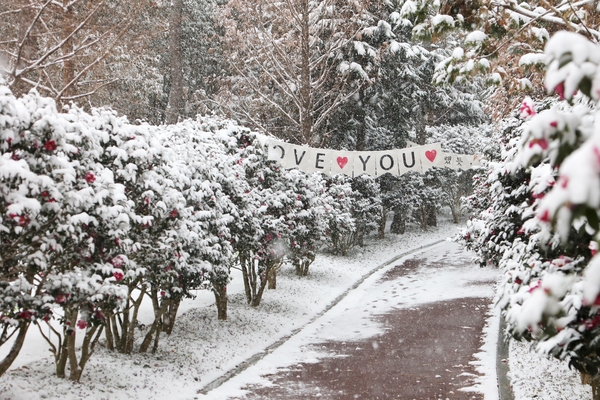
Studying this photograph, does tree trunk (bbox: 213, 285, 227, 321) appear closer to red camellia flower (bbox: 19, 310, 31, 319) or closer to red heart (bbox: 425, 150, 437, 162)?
red camellia flower (bbox: 19, 310, 31, 319)

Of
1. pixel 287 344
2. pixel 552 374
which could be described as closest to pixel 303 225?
pixel 287 344

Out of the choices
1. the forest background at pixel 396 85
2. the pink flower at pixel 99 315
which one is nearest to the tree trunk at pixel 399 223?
the forest background at pixel 396 85

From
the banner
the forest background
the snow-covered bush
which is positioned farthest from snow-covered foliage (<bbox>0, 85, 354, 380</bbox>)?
the snow-covered bush

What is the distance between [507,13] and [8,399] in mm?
6891

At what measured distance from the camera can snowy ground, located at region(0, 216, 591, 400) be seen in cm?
665

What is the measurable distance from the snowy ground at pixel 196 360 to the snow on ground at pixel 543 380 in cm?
1

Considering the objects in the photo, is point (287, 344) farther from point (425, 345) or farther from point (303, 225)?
point (303, 225)

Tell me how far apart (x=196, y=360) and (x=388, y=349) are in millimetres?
3447

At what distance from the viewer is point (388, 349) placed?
10.1 meters

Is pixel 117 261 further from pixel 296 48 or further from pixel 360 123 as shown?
pixel 360 123

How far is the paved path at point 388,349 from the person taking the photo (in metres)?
7.83

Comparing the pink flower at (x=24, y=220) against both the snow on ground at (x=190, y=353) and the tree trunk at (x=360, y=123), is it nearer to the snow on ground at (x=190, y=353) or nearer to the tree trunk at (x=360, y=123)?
the snow on ground at (x=190, y=353)

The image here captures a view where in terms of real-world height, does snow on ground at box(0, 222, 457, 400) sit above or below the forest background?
below

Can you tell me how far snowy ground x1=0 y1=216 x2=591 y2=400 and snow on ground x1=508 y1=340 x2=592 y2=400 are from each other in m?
0.01
